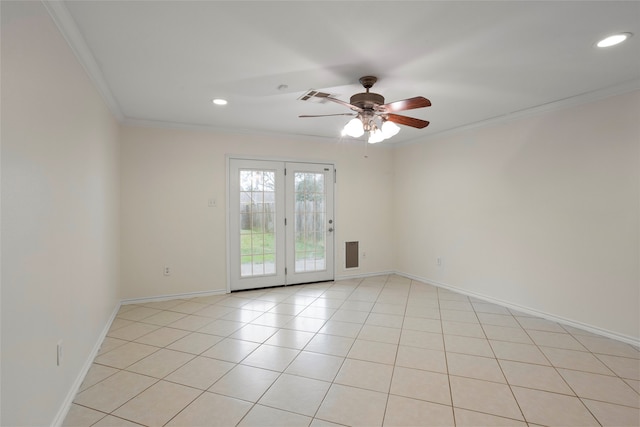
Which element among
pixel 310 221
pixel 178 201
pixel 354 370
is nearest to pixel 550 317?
pixel 354 370

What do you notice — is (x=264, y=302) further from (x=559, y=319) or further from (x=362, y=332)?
(x=559, y=319)

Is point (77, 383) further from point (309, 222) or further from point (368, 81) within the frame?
point (309, 222)

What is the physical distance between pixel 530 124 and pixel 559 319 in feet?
7.20

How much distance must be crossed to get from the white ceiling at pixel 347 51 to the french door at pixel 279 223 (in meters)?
1.38

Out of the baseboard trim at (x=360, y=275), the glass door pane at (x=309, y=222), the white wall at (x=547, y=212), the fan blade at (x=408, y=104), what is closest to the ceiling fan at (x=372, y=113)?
the fan blade at (x=408, y=104)

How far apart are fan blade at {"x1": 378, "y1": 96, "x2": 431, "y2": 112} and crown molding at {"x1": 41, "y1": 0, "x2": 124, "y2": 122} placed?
2149mm

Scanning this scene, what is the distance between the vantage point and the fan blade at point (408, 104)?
7.71 feet

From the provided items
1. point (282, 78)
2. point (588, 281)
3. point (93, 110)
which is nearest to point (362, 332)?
point (588, 281)

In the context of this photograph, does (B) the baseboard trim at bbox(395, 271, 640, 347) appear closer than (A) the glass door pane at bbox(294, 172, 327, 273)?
Yes

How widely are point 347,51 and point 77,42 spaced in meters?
→ 1.82

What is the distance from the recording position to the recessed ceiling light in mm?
2115

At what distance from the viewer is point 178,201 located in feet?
14.1

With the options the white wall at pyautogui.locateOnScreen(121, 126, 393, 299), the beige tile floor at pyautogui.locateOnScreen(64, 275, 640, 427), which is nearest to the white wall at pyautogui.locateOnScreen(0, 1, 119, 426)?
the beige tile floor at pyautogui.locateOnScreen(64, 275, 640, 427)

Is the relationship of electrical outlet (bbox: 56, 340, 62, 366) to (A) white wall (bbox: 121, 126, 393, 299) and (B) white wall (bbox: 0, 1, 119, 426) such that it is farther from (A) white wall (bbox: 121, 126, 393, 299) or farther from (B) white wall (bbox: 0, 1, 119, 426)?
(A) white wall (bbox: 121, 126, 393, 299)
